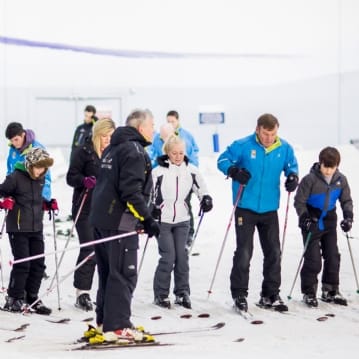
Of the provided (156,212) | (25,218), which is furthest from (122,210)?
(25,218)

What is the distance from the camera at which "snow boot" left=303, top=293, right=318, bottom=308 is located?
6.08m

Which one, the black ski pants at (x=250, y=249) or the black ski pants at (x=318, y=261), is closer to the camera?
the black ski pants at (x=250, y=249)

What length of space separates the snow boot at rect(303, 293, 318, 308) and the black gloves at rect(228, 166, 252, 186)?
983 millimetres

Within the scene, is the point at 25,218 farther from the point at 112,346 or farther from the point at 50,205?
the point at 112,346

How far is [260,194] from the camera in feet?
19.5

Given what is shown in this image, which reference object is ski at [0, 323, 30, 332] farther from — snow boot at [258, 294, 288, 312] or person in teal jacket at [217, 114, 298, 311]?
snow boot at [258, 294, 288, 312]

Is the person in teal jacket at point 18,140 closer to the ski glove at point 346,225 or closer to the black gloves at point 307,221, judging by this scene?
the black gloves at point 307,221

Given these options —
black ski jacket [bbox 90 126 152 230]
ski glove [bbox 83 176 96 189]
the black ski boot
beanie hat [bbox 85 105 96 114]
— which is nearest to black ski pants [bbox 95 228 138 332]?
black ski jacket [bbox 90 126 152 230]

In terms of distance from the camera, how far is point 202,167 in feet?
40.7

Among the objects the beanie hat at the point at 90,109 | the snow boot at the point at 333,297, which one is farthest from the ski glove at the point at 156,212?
the beanie hat at the point at 90,109

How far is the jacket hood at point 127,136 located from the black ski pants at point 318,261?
1.89 meters

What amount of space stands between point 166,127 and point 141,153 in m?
2.88

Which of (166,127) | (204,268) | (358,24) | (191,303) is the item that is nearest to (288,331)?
(191,303)

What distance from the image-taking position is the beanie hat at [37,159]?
18.7 feet
